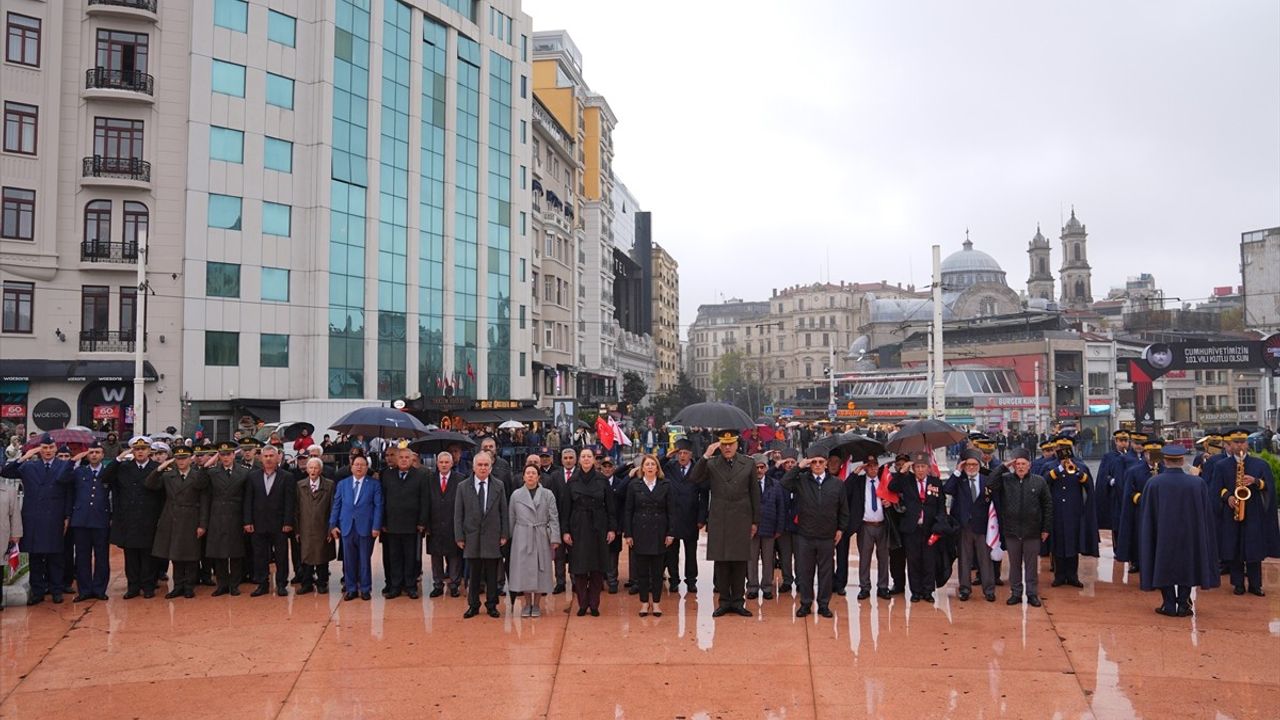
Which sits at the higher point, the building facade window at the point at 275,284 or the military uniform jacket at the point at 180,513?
the building facade window at the point at 275,284

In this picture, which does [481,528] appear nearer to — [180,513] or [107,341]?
[180,513]

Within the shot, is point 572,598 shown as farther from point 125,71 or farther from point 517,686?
point 125,71

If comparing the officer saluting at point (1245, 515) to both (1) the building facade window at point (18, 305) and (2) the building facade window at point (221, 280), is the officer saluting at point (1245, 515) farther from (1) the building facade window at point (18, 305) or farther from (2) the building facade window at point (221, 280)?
(1) the building facade window at point (18, 305)

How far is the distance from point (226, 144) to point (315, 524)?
28.4 metres

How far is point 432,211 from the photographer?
140ft

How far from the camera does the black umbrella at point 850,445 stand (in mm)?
10516

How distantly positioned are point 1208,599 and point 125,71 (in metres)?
35.3

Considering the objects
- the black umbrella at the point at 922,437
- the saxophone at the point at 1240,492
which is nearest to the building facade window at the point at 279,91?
the black umbrella at the point at 922,437

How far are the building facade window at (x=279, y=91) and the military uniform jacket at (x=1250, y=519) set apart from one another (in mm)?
34772

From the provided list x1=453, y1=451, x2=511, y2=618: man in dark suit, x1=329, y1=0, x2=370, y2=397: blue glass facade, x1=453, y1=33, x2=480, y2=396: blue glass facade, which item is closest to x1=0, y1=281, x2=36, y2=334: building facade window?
x1=329, y1=0, x2=370, y2=397: blue glass facade

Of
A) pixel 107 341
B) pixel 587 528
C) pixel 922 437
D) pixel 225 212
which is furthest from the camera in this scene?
pixel 225 212

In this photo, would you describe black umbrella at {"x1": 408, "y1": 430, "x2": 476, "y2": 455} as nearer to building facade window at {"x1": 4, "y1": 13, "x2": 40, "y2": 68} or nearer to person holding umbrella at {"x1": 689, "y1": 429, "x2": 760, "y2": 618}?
person holding umbrella at {"x1": 689, "y1": 429, "x2": 760, "y2": 618}

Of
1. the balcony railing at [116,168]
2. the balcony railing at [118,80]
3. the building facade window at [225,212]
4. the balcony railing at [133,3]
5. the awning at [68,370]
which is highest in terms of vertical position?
the balcony railing at [133,3]

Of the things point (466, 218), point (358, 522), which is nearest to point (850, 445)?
point (358, 522)
